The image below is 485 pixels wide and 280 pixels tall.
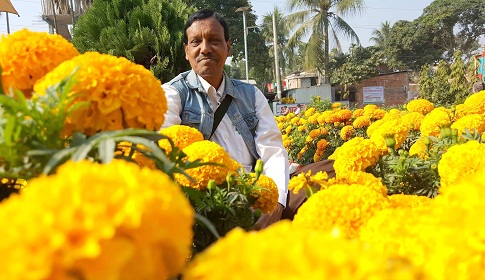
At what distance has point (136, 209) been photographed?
0.33 meters

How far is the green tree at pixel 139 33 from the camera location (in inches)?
133

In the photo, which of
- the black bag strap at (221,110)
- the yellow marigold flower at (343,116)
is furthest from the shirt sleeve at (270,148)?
the yellow marigold flower at (343,116)

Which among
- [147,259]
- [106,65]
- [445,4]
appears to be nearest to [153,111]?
[106,65]

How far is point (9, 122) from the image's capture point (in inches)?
20.2

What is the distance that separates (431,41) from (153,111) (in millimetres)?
35690

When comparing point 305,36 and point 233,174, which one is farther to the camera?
point 305,36

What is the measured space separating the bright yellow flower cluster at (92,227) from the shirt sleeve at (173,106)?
175 centimetres

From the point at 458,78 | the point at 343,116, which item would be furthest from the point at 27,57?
the point at 458,78

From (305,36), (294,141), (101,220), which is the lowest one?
(294,141)

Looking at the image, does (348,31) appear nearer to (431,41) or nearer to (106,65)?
(431,41)

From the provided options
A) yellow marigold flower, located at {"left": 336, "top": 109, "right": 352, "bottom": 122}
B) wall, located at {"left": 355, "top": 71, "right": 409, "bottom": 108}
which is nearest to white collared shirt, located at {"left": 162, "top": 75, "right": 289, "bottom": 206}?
yellow marigold flower, located at {"left": 336, "top": 109, "right": 352, "bottom": 122}

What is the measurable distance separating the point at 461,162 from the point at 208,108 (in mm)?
1487

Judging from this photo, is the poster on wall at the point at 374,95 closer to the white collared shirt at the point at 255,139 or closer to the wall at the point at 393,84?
the wall at the point at 393,84

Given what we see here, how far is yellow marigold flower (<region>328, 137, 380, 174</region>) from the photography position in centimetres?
145
